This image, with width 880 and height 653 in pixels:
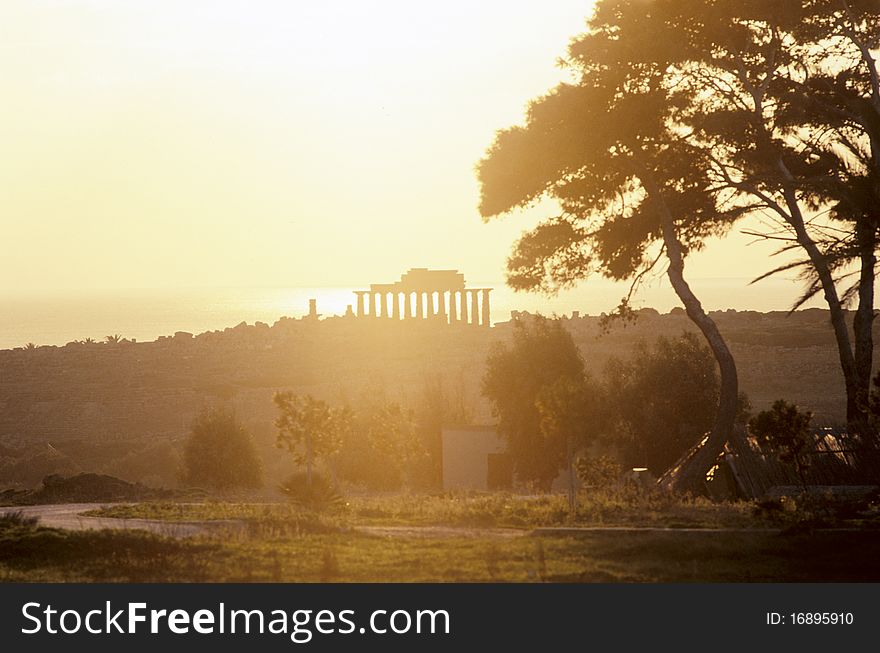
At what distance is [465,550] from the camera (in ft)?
66.6

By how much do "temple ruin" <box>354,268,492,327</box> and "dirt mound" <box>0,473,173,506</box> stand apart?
79401mm

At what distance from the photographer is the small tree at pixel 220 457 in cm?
4997

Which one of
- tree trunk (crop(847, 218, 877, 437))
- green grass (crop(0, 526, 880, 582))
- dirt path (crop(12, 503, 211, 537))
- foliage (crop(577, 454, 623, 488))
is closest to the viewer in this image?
green grass (crop(0, 526, 880, 582))

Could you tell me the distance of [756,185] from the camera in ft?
111

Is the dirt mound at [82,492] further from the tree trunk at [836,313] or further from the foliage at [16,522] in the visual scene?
the tree trunk at [836,313]

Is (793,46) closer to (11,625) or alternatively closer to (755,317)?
(11,625)

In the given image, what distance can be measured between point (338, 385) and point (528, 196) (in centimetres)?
4951

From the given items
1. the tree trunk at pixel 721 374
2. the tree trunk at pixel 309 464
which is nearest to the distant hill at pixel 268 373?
the tree trunk at pixel 309 464

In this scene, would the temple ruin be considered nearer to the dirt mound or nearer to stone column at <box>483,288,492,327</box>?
stone column at <box>483,288,492,327</box>

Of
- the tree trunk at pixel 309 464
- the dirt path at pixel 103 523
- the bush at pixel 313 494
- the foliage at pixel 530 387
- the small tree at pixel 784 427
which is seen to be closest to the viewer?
the dirt path at pixel 103 523

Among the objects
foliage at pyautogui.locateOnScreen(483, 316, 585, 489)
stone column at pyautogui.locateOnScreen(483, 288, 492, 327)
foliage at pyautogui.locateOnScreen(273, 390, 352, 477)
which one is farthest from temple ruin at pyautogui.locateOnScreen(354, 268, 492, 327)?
foliage at pyautogui.locateOnScreen(273, 390, 352, 477)

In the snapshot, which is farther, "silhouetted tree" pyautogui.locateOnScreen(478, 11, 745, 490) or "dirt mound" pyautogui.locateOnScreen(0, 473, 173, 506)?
"dirt mound" pyautogui.locateOnScreen(0, 473, 173, 506)

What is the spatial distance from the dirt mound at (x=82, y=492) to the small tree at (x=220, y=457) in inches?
307

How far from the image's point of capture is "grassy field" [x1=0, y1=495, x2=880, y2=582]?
1783 cm
